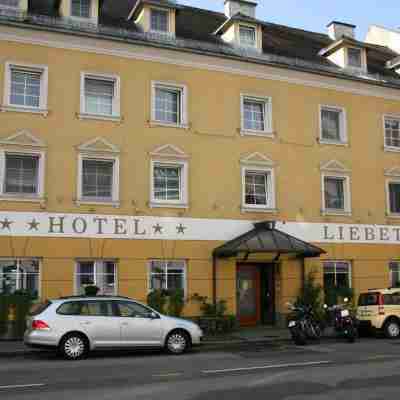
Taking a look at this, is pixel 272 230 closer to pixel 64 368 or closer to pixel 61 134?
pixel 61 134

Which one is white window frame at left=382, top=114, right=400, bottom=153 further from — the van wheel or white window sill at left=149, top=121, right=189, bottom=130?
white window sill at left=149, top=121, right=189, bottom=130

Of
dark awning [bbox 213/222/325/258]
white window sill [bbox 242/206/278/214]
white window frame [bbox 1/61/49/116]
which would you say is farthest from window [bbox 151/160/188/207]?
white window frame [bbox 1/61/49/116]

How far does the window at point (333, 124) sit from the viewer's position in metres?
23.2

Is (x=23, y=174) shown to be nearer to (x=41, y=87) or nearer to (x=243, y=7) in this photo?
(x=41, y=87)

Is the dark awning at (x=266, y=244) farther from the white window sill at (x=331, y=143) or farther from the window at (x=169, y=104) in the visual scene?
the window at (x=169, y=104)

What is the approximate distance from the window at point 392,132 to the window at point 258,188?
610 cm

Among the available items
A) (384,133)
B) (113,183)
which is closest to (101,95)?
(113,183)

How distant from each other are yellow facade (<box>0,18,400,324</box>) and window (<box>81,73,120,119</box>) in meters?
0.22

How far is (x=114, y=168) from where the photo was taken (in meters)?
19.4

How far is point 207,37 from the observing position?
22.9 meters

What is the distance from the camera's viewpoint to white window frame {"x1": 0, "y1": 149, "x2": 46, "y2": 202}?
58.5 ft

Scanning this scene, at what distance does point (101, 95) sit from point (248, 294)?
29.2ft

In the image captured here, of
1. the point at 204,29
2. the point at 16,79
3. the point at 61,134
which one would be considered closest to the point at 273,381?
the point at 61,134

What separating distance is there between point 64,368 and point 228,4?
60.8 feet
